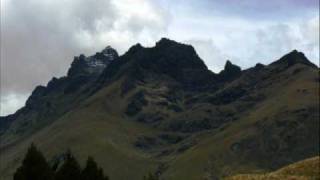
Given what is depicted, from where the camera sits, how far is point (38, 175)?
44.4 meters

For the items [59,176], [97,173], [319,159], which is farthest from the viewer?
[319,159]

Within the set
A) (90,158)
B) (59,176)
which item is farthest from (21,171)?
(90,158)

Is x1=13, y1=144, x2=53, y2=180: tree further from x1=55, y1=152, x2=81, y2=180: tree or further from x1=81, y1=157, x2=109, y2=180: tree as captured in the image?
x1=81, y1=157, x2=109, y2=180: tree

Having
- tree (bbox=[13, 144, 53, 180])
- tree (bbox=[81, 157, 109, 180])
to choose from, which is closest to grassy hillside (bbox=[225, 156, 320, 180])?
tree (bbox=[81, 157, 109, 180])

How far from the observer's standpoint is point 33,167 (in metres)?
44.3

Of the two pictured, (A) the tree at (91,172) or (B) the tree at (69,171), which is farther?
(A) the tree at (91,172)

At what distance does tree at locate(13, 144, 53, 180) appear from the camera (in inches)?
1737

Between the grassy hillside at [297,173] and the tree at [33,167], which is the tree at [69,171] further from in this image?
the grassy hillside at [297,173]

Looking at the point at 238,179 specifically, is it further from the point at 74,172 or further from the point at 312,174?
the point at 74,172

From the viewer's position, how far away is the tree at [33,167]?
1737 inches

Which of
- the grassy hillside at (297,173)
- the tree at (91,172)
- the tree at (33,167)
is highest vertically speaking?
the tree at (33,167)

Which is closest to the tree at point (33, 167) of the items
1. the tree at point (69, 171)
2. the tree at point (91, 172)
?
the tree at point (69, 171)

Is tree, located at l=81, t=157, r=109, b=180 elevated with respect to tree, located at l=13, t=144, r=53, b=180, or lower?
lower

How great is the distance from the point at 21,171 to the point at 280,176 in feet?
71.7
